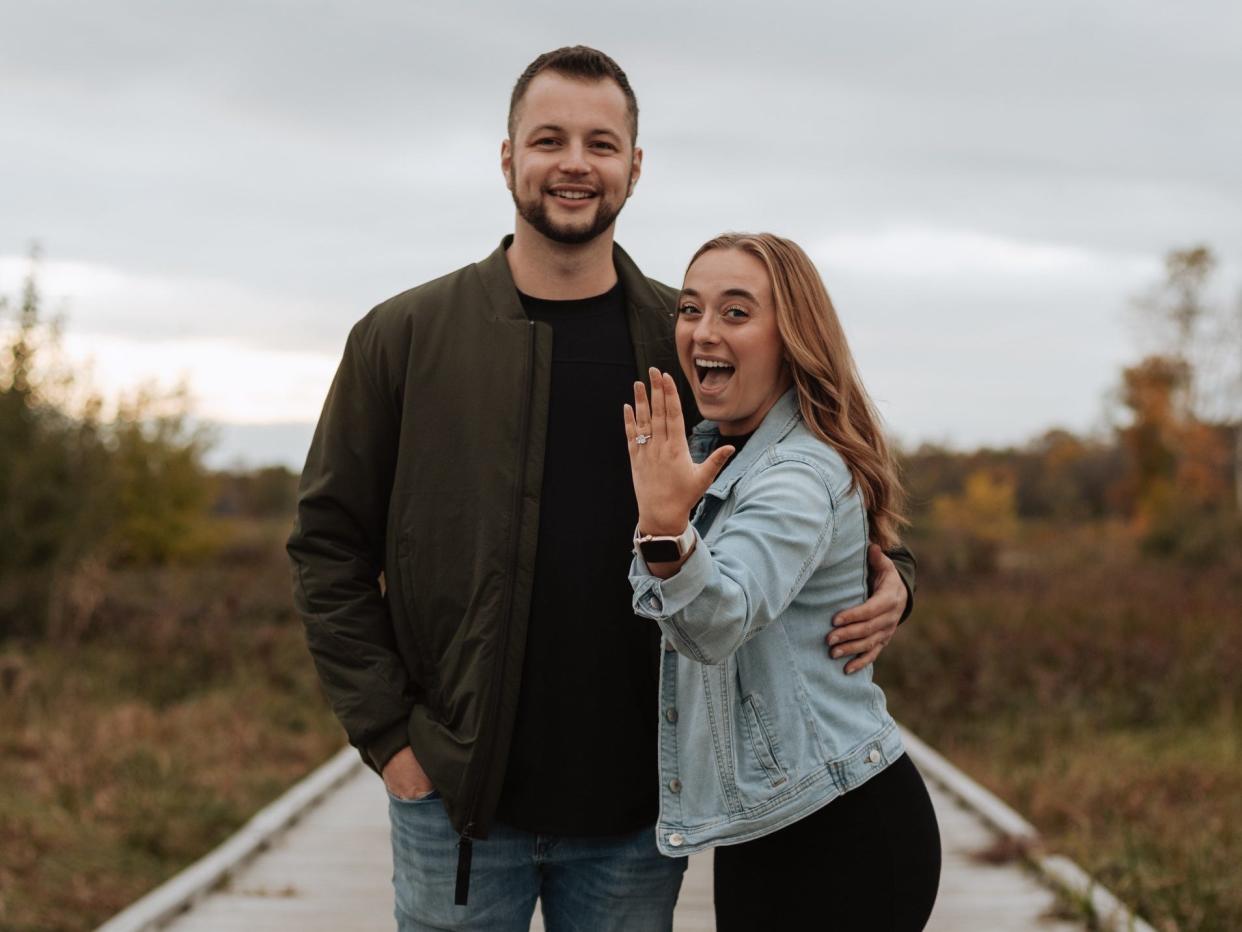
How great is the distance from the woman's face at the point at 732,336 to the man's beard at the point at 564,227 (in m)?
0.34

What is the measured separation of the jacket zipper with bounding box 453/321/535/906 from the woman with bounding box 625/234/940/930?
0.37 meters

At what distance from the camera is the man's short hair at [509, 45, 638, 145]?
277 centimetres

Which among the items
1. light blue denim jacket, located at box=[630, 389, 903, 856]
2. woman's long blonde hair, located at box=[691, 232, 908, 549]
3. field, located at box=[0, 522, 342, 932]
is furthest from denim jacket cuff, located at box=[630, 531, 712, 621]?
field, located at box=[0, 522, 342, 932]

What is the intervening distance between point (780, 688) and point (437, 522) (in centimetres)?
83

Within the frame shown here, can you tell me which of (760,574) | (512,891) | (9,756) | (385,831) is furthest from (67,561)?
(760,574)

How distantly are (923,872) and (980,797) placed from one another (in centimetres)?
488

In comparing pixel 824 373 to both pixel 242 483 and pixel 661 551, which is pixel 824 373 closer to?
pixel 661 551

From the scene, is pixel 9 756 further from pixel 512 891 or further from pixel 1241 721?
pixel 1241 721

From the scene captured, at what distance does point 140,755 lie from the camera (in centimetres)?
844

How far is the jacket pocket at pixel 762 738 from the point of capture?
2.38 meters

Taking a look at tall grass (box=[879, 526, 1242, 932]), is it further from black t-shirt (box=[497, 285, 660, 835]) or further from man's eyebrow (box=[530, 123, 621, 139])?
man's eyebrow (box=[530, 123, 621, 139])

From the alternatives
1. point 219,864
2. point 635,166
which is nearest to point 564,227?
point 635,166

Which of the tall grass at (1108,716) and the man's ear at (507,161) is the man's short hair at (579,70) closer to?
the man's ear at (507,161)

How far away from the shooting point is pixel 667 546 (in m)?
2.02
